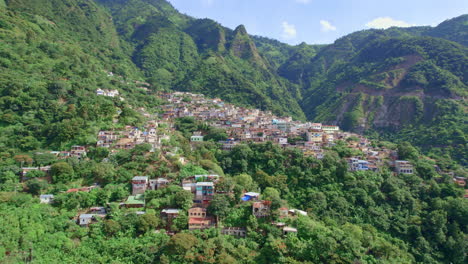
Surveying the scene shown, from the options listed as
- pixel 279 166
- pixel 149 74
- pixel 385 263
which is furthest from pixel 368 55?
pixel 385 263

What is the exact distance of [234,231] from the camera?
22.7 metres

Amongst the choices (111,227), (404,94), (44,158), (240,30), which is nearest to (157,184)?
(111,227)

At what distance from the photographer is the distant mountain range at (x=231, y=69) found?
44.2 meters

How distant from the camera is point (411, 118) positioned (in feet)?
214

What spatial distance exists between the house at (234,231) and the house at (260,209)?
1809 mm

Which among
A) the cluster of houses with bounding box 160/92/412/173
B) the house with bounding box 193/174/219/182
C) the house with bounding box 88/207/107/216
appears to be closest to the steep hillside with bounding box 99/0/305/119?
the cluster of houses with bounding box 160/92/412/173

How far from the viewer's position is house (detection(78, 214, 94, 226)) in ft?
72.1

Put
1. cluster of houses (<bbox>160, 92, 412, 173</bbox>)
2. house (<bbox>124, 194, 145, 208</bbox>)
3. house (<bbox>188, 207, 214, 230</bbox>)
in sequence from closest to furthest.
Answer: house (<bbox>188, 207, 214, 230</bbox>), house (<bbox>124, 194, 145, 208</bbox>), cluster of houses (<bbox>160, 92, 412, 173</bbox>)

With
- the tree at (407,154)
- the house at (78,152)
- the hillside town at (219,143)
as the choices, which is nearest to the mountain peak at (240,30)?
the hillside town at (219,143)

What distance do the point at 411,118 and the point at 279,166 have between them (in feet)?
147

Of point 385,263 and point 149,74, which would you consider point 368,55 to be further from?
point 385,263

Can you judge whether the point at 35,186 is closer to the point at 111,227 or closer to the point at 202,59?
the point at 111,227

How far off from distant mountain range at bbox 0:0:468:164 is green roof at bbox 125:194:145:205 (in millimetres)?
12994

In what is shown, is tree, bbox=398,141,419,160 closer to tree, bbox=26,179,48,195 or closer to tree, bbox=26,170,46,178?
tree, bbox=26,179,48,195
